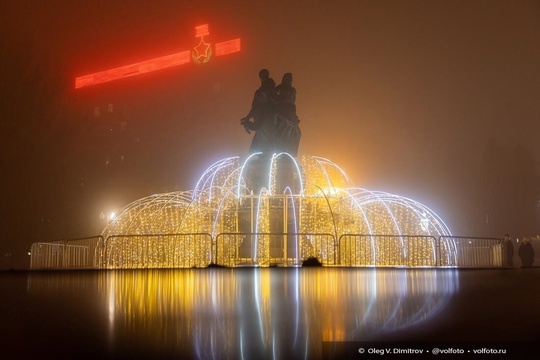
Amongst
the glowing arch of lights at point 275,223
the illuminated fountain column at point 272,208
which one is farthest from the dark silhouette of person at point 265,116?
the glowing arch of lights at point 275,223

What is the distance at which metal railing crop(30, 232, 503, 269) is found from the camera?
13.7m

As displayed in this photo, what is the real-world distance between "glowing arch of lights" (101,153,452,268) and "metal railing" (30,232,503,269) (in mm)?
24

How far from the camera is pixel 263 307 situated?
6172 mm

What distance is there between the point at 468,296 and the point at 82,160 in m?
28.4

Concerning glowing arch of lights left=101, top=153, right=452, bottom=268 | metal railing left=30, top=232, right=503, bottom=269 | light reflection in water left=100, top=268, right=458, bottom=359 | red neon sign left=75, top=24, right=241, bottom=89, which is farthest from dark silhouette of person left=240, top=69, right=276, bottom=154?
red neon sign left=75, top=24, right=241, bottom=89

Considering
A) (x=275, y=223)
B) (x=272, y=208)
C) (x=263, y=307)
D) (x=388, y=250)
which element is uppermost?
(x=272, y=208)

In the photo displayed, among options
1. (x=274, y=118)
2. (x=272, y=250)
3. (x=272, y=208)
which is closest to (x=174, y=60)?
(x=274, y=118)

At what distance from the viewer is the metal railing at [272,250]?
13.7 metres

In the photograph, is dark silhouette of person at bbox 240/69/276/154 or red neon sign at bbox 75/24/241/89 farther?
red neon sign at bbox 75/24/241/89

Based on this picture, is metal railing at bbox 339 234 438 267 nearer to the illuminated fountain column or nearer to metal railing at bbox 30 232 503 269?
metal railing at bbox 30 232 503 269

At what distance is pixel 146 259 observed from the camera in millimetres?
14352

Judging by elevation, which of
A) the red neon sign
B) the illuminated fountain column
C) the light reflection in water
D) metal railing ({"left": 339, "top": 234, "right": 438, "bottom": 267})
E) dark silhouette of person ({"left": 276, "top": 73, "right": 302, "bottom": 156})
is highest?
the red neon sign

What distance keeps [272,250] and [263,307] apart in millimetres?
9381

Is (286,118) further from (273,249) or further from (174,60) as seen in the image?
(174,60)
